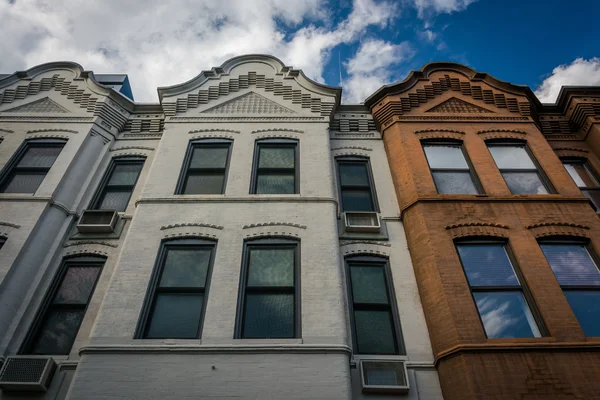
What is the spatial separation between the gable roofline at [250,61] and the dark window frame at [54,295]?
16.7 ft

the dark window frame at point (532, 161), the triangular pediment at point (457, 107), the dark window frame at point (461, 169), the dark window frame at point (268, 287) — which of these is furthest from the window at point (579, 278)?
the dark window frame at point (268, 287)

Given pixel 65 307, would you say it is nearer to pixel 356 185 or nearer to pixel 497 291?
pixel 356 185

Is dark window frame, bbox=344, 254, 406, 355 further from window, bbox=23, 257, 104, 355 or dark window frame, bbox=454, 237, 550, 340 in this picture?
window, bbox=23, 257, 104, 355

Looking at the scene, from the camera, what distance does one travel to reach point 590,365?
6445 millimetres

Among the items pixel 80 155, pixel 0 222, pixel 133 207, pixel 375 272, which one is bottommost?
pixel 375 272

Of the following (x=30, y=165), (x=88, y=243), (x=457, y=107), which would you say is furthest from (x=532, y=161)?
(x=30, y=165)

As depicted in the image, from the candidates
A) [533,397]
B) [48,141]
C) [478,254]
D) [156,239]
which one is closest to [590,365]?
[533,397]

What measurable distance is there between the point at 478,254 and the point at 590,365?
2.48 meters

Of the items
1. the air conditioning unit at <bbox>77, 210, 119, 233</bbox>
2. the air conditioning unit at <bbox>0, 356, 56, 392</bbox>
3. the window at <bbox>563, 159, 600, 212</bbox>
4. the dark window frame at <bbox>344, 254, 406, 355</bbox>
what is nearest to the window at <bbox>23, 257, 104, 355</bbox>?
the air conditioning unit at <bbox>0, 356, 56, 392</bbox>

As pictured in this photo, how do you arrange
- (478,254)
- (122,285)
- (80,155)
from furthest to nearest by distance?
(80,155), (478,254), (122,285)

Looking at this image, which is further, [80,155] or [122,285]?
[80,155]

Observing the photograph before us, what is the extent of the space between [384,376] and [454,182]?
499 centimetres

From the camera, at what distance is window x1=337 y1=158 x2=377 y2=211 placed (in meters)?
10.1

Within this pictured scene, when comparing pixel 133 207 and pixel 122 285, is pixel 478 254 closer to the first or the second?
pixel 122 285
